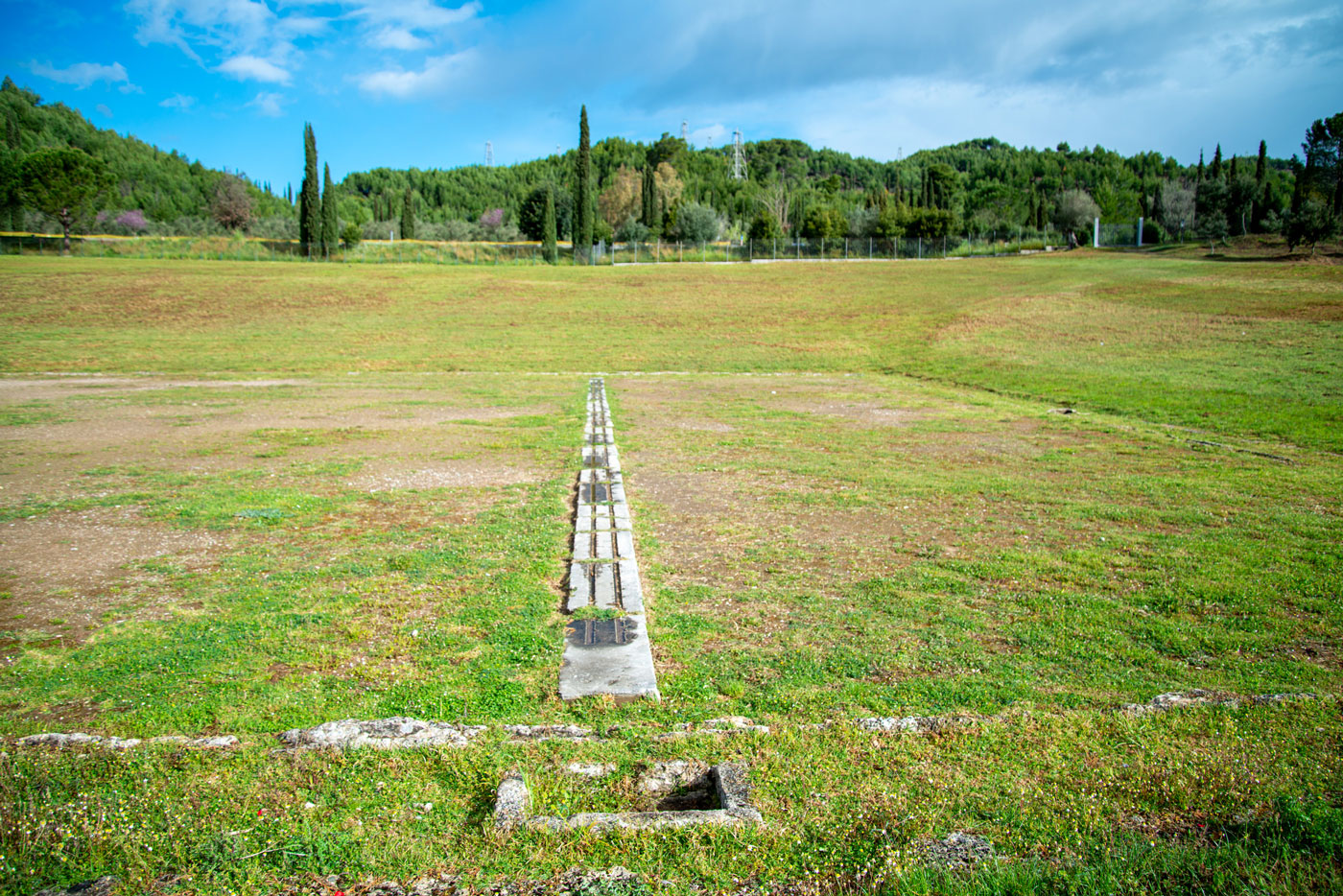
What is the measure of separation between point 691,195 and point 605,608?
422ft

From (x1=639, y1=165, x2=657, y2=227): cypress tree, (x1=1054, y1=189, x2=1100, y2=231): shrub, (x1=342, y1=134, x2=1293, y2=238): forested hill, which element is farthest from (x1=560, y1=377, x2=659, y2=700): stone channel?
(x1=1054, y1=189, x2=1100, y2=231): shrub

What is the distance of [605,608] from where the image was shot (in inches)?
203

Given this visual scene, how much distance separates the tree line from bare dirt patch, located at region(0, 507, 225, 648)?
53375 millimetres

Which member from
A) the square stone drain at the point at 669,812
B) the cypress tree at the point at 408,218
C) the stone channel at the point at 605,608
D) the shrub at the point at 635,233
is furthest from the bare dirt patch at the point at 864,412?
the cypress tree at the point at 408,218

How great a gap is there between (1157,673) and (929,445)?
753cm

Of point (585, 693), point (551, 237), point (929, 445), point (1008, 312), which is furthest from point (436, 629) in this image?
point (551, 237)

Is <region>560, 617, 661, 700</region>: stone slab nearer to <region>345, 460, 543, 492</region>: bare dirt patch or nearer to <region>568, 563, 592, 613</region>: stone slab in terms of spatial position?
<region>568, 563, 592, 613</region>: stone slab

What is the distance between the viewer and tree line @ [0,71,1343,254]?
65.7 metres

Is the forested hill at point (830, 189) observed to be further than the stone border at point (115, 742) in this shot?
Yes

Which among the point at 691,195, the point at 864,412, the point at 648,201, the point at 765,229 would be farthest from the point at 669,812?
the point at 691,195

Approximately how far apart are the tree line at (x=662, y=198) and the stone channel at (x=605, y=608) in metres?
54.7

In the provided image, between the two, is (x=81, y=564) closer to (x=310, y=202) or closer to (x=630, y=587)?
(x=630, y=587)

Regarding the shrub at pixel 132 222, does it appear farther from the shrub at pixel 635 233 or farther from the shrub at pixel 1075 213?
the shrub at pixel 1075 213

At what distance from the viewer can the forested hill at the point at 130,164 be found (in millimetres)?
91188
